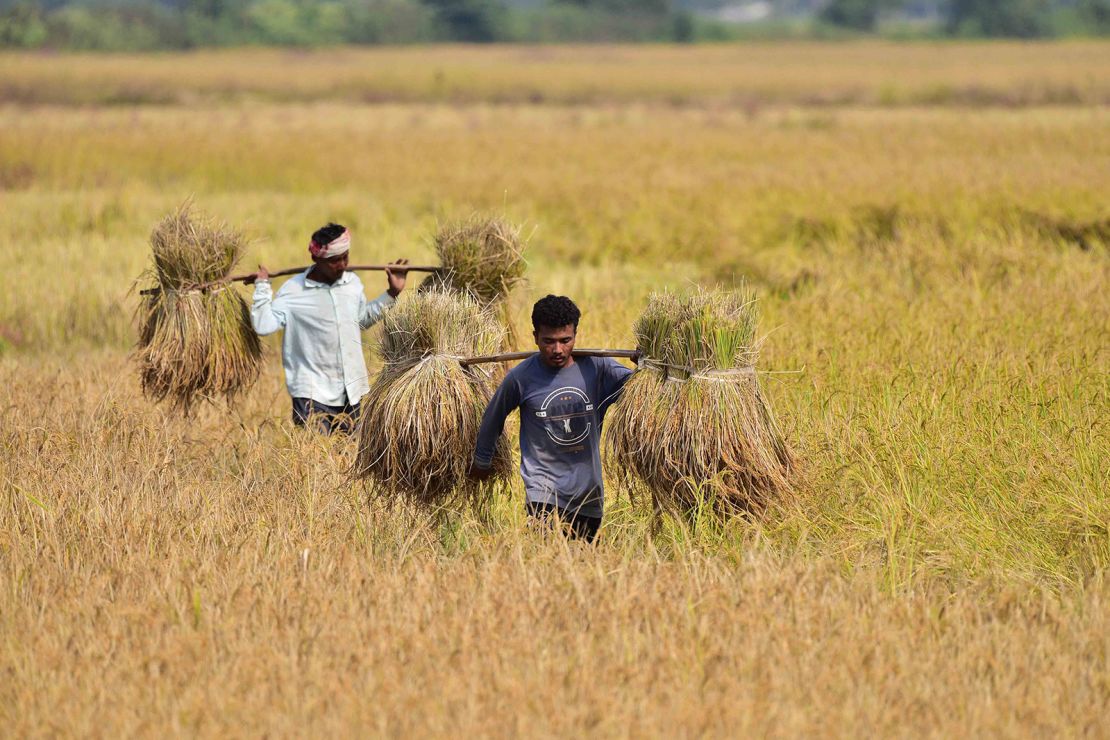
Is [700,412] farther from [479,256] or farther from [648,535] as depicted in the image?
[479,256]

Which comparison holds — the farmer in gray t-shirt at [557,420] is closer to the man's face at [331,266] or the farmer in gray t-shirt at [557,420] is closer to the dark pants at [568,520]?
the dark pants at [568,520]

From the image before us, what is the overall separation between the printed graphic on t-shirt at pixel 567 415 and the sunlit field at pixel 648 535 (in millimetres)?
340

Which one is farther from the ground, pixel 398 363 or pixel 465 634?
pixel 398 363

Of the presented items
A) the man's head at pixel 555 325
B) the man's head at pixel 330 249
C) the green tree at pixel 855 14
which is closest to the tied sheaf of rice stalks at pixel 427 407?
the man's head at pixel 555 325

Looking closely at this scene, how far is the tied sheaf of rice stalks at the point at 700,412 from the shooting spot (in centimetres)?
431

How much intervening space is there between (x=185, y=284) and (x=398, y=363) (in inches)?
66.4

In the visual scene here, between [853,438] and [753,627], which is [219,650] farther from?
[853,438]

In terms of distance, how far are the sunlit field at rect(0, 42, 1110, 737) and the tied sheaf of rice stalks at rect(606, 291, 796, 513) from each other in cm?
20

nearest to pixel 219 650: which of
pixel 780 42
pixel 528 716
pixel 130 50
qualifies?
pixel 528 716

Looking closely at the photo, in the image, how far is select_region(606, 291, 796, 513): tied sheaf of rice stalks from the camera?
14.1 feet

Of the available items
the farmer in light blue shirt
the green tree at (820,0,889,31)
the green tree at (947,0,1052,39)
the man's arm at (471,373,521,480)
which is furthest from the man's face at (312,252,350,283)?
the green tree at (820,0,889,31)

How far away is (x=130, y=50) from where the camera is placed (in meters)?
71.9

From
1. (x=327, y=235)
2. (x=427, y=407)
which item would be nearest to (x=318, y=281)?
(x=327, y=235)

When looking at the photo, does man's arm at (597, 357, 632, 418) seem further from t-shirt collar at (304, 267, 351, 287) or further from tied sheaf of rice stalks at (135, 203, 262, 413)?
tied sheaf of rice stalks at (135, 203, 262, 413)
